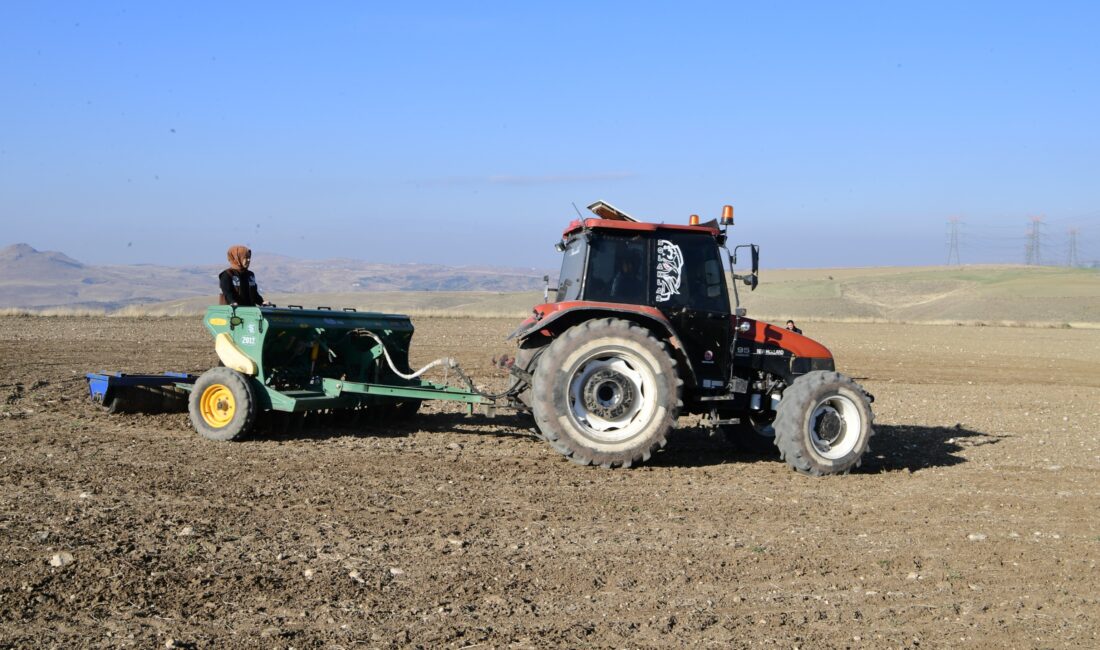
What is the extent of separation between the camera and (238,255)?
9906 mm

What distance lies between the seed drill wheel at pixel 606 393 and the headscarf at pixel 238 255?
3.50 meters

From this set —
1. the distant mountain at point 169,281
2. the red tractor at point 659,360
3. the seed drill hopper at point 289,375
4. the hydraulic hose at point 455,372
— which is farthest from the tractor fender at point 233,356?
the distant mountain at point 169,281

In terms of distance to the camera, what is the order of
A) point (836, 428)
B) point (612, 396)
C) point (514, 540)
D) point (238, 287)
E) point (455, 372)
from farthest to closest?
1. point (238, 287)
2. point (455, 372)
3. point (836, 428)
4. point (612, 396)
5. point (514, 540)

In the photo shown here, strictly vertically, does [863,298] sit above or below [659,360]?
above

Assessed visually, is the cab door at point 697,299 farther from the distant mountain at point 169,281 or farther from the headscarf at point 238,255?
the distant mountain at point 169,281

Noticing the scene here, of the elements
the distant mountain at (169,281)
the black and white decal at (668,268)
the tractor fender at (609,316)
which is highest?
the black and white decal at (668,268)

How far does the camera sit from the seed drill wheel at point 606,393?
8375mm

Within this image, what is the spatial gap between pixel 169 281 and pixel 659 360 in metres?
173

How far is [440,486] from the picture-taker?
7645 millimetres

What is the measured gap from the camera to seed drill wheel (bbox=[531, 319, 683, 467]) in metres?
8.38

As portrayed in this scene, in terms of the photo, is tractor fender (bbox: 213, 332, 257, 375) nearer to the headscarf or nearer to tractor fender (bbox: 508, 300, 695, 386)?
the headscarf

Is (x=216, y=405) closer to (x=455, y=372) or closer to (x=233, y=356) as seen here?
(x=233, y=356)

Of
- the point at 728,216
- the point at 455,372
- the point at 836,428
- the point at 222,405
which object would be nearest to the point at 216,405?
Answer: the point at 222,405

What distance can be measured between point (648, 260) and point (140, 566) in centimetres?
509
